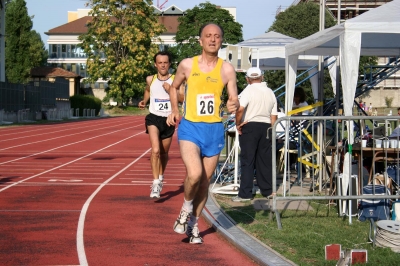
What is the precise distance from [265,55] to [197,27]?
74.9m

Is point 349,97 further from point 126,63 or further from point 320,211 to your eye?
point 126,63

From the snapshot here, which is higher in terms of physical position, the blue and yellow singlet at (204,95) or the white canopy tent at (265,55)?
the white canopy tent at (265,55)

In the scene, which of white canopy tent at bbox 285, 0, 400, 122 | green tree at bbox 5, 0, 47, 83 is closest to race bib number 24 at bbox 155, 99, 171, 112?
white canopy tent at bbox 285, 0, 400, 122

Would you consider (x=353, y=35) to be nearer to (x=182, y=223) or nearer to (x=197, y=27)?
(x=182, y=223)

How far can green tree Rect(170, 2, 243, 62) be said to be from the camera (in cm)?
8856

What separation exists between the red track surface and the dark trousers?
1080 millimetres

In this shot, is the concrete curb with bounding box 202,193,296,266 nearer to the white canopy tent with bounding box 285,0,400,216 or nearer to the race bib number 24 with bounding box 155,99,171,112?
the white canopy tent with bounding box 285,0,400,216

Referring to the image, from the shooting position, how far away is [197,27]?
298 ft

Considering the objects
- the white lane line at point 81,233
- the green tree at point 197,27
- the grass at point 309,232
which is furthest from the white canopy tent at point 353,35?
the green tree at point 197,27

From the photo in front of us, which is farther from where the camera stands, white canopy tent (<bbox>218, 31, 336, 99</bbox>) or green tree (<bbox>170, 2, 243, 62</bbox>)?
green tree (<bbox>170, 2, 243, 62</bbox>)

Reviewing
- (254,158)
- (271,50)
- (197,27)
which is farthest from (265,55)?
(197,27)

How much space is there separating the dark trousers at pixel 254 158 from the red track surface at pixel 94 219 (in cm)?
108

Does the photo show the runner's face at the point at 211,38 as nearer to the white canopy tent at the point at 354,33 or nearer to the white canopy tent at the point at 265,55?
the white canopy tent at the point at 354,33

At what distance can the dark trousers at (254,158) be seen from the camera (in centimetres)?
1095
